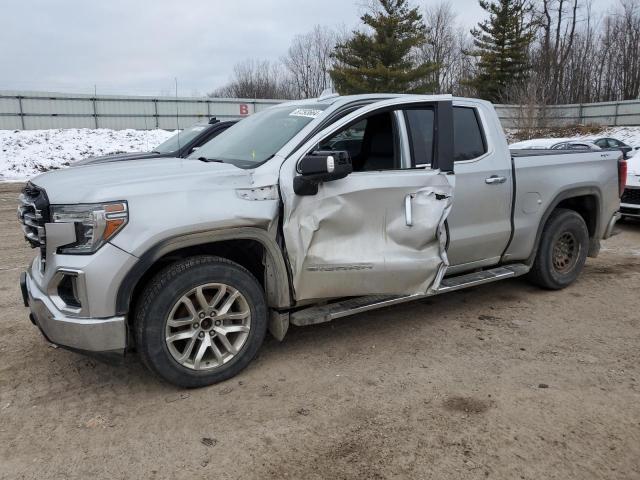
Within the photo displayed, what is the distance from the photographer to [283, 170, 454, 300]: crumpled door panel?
3561 millimetres

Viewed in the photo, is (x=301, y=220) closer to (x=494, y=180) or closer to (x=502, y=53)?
(x=494, y=180)

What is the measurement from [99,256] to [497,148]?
11.4 feet

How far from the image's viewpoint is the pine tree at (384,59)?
34.3m

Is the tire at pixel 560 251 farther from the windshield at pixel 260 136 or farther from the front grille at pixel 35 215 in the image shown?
the front grille at pixel 35 215

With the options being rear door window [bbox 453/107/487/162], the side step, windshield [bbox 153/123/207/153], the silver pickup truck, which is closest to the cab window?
the silver pickup truck

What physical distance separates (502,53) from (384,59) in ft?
42.5

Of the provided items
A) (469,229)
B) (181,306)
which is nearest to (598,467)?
(469,229)

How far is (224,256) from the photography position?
12.3ft

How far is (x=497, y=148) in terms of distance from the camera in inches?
185

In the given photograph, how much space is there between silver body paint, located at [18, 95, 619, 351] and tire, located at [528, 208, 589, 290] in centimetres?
88

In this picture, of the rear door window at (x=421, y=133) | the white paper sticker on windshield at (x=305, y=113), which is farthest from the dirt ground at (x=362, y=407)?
the white paper sticker on windshield at (x=305, y=113)

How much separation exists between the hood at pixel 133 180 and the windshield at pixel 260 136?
24 centimetres

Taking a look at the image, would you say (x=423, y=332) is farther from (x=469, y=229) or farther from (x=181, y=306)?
(x=181, y=306)

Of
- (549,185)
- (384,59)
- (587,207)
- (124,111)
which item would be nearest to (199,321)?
(549,185)
